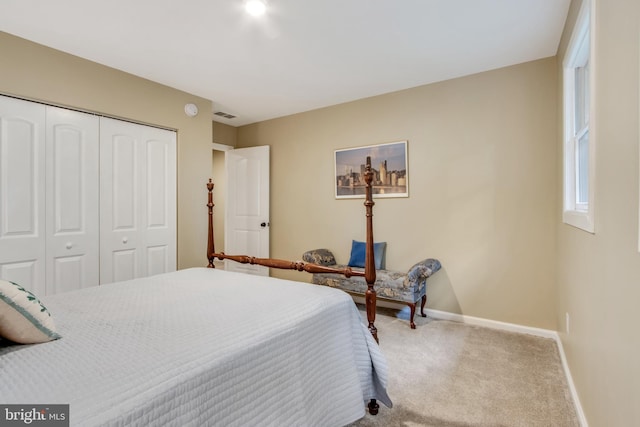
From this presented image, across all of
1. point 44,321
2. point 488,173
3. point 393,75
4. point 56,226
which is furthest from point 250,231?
point 44,321

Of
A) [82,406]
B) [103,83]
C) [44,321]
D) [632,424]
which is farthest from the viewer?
[103,83]

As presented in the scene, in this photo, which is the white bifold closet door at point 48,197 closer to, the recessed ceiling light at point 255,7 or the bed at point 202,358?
the bed at point 202,358

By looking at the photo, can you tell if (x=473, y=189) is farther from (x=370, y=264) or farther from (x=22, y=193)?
(x=22, y=193)

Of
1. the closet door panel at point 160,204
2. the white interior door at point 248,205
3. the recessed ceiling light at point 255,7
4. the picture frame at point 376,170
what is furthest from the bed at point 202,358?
the white interior door at point 248,205

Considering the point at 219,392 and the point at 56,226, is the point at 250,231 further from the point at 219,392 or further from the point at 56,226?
the point at 219,392

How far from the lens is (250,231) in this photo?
4.77m

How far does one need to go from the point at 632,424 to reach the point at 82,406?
1.59 meters

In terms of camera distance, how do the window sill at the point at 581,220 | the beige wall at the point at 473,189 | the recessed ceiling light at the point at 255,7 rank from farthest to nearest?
1. the beige wall at the point at 473,189
2. the recessed ceiling light at the point at 255,7
3. the window sill at the point at 581,220

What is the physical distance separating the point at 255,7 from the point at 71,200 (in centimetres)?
223

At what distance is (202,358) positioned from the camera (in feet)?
3.35

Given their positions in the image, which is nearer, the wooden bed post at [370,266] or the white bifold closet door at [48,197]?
the wooden bed post at [370,266]

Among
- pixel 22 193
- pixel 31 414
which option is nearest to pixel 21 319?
pixel 31 414

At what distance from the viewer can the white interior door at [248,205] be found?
15.2ft

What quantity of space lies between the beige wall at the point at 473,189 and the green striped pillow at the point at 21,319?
313 centimetres
